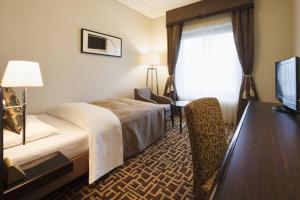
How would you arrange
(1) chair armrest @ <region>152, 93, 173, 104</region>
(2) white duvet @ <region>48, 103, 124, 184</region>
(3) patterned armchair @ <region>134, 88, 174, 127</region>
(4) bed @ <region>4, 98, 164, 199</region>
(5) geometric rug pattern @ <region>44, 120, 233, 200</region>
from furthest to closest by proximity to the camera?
(1) chair armrest @ <region>152, 93, 173, 104</region>, (3) patterned armchair @ <region>134, 88, 174, 127</region>, (2) white duvet @ <region>48, 103, 124, 184</region>, (5) geometric rug pattern @ <region>44, 120, 233, 200</region>, (4) bed @ <region>4, 98, 164, 199</region>

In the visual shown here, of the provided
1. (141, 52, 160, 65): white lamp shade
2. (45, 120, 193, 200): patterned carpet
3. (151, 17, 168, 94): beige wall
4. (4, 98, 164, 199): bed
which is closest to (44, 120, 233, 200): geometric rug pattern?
(45, 120, 193, 200): patterned carpet

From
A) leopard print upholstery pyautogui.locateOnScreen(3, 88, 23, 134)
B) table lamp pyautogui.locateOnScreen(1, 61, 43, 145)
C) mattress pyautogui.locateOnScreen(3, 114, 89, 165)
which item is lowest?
mattress pyautogui.locateOnScreen(3, 114, 89, 165)

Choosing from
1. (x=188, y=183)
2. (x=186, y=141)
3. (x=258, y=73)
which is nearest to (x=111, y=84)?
(x=186, y=141)

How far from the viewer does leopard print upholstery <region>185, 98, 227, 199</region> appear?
1.00 metres

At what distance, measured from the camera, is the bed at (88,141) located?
4.35 feet

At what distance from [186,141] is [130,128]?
1.09 m

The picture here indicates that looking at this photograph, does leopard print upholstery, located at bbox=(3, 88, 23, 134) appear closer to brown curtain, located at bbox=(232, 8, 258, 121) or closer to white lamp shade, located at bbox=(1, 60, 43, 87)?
white lamp shade, located at bbox=(1, 60, 43, 87)

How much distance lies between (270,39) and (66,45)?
3.56 meters

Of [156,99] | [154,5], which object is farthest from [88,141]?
[154,5]

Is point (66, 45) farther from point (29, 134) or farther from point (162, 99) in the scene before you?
point (162, 99)

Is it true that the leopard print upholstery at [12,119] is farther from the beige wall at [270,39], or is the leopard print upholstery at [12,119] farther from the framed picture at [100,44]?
the beige wall at [270,39]

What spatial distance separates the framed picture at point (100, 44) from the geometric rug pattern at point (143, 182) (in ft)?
6.91

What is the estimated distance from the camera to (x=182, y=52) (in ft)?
13.3

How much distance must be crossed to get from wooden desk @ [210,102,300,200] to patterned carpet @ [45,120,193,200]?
902mm
